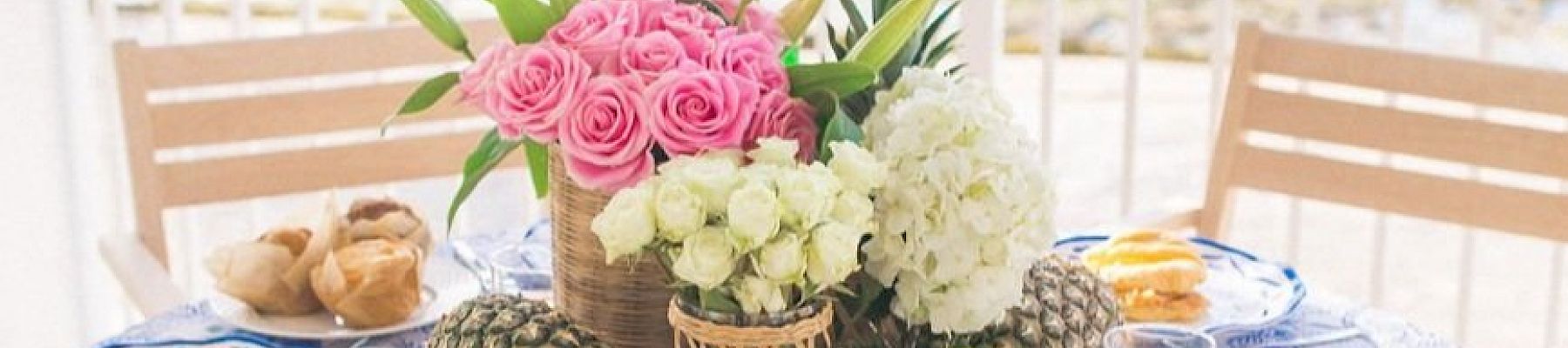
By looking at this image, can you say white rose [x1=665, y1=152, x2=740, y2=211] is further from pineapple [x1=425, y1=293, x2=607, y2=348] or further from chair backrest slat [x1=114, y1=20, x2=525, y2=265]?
chair backrest slat [x1=114, y1=20, x2=525, y2=265]

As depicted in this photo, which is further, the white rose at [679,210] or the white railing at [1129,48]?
the white railing at [1129,48]

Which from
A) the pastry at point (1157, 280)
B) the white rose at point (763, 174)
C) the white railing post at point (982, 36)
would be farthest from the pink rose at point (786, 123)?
the white railing post at point (982, 36)

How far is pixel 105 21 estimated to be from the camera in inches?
99.6

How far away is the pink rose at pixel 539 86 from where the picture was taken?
3.92ft

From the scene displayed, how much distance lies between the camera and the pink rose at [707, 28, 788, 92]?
120 cm


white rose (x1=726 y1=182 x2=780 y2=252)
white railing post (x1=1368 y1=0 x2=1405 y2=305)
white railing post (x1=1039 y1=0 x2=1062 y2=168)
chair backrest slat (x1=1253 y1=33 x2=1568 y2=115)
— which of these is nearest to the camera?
white rose (x1=726 y1=182 x2=780 y2=252)

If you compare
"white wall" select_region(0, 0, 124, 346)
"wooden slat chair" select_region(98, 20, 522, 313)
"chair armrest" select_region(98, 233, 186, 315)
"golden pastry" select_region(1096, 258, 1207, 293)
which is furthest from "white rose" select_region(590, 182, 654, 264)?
"white wall" select_region(0, 0, 124, 346)

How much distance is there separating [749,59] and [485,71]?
17 cm

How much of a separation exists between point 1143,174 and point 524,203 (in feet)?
8.49

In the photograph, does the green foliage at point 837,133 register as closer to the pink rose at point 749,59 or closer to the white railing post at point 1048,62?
the pink rose at point 749,59

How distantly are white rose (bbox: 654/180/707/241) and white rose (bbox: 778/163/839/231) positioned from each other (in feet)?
0.15

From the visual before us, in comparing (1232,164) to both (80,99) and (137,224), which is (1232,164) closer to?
(137,224)

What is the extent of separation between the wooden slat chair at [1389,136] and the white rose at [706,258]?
110cm

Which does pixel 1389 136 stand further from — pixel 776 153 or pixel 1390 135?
pixel 776 153
